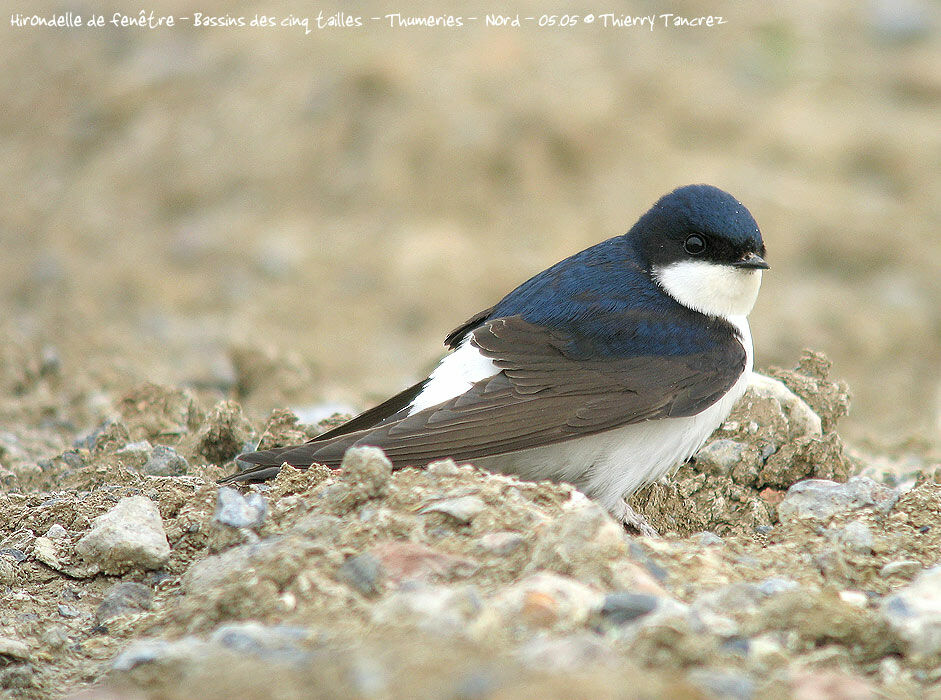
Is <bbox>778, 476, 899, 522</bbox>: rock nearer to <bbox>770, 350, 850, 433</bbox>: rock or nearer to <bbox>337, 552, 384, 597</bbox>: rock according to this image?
<bbox>770, 350, 850, 433</bbox>: rock

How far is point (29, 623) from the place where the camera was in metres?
2.96

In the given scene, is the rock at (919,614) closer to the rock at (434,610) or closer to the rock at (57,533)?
the rock at (434,610)

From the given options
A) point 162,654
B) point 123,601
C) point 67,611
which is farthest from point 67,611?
point 162,654

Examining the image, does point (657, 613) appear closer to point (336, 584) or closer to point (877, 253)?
point (336, 584)

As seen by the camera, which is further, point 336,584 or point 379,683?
point 336,584

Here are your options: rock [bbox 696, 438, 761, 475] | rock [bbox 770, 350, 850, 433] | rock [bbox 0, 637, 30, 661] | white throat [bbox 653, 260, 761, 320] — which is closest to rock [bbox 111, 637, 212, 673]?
rock [bbox 0, 637, 30, 661]

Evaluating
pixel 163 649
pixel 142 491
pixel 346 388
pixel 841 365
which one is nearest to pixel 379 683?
pixel 163 649

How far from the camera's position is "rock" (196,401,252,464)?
14.3ft

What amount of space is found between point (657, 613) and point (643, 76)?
292 inches

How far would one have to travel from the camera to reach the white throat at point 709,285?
4.20m

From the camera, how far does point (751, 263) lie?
13.5 ft

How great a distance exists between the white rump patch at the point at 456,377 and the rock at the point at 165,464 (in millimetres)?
876

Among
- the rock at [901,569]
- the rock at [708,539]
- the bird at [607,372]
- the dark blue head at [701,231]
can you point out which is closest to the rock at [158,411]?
the bird at [607,372]

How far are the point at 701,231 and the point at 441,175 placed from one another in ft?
15.1
